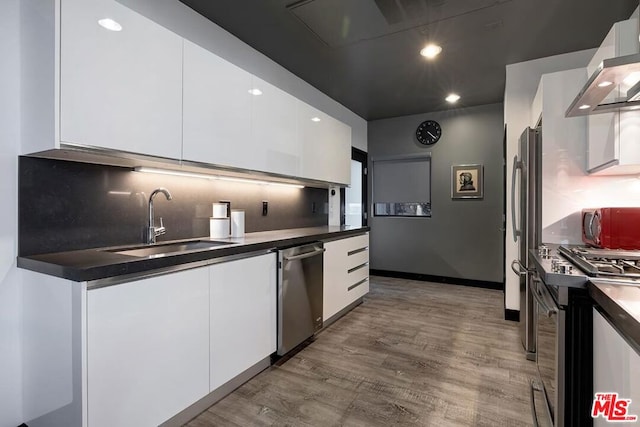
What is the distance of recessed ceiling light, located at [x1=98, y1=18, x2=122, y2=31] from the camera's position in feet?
5.04

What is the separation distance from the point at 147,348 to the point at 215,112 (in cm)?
143

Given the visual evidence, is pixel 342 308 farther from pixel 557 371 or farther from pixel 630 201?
pixel 630 201

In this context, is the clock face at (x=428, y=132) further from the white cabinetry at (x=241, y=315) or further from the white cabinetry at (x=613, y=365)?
the white cabinetry at (x=613, y=365)

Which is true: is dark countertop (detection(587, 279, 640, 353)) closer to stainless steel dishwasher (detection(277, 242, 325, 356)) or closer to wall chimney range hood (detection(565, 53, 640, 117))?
wall chimney range hood (detection(565, 53, 640, 117))

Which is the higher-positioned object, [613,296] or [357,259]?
[613,296]

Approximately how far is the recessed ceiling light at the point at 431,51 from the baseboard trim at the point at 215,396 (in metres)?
2.97

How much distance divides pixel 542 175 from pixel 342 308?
6.90 ft

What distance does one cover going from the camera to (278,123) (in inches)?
108

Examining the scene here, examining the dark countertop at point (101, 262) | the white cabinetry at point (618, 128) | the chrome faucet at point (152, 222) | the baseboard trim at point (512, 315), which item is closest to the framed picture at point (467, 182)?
the baseboard trim at point (512, 315)

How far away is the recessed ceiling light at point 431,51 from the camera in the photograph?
300 centimetres

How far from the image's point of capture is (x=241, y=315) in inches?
80.8

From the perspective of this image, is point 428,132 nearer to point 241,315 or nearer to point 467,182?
point 467,182

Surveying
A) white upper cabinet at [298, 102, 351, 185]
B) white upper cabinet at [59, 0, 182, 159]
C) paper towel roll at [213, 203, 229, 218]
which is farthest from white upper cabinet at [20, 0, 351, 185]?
white upper cabinet at [298, 102, 351, 185]

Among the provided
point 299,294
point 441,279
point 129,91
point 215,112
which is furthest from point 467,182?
point 129,91
